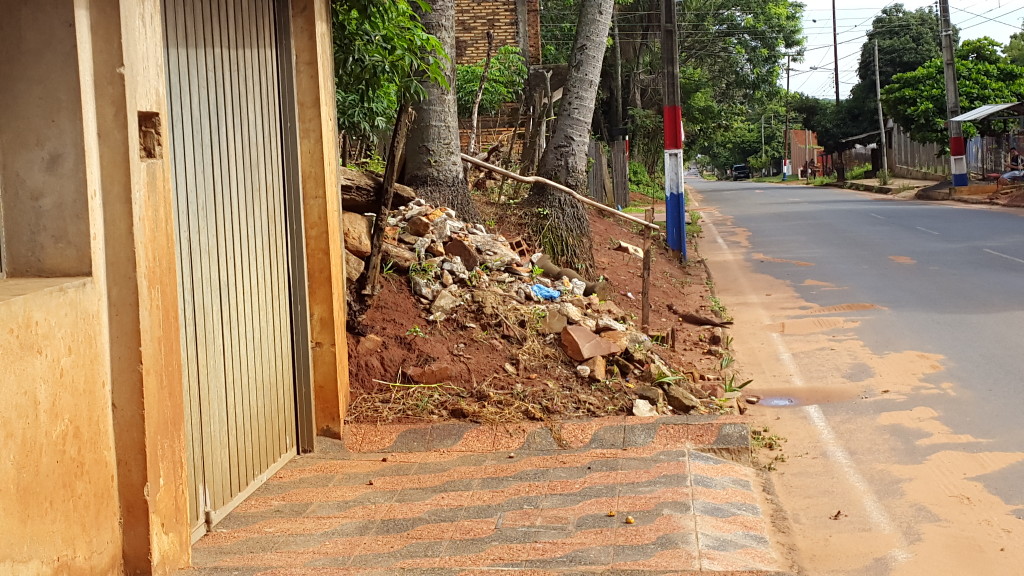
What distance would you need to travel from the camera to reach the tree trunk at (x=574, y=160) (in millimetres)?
11352

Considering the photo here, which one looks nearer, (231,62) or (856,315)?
(231,62)

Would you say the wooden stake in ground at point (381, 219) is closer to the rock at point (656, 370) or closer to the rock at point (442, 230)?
the rock at point (442, 230)

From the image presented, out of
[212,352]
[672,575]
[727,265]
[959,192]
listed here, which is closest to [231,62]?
[212,352]

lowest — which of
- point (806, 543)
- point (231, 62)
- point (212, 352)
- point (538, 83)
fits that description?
point (806, 543)

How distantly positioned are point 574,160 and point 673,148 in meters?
3.88

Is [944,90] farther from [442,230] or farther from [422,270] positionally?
[422,270]

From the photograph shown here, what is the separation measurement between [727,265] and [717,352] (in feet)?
22.9

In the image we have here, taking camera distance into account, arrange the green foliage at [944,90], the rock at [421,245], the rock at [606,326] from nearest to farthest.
Answer: the rock at [606,326], the rock at [421,245], the green foliage at [944,90]

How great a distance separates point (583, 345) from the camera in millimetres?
7637

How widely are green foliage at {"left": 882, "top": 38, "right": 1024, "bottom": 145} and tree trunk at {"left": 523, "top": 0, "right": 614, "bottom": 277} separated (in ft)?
87.4

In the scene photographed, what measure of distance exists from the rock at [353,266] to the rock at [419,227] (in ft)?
2.85

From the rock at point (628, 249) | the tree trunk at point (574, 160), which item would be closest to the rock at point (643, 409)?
the tree trunk at point (574, 160)

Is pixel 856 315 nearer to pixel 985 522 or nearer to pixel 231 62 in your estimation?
pixel 985 522

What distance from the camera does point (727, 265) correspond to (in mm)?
16172
